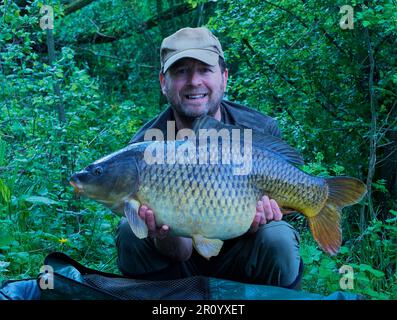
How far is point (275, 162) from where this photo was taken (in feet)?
5.59

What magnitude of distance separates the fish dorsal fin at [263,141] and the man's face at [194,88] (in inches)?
9.2

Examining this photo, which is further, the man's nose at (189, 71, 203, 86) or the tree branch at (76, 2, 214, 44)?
the tree branch at (76, 2, 214, 44)

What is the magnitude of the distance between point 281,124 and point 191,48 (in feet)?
4.46

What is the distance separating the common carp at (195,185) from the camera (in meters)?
1.59

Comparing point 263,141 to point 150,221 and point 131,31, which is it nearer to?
point 150,221

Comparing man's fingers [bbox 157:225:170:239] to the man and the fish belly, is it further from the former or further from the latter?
the fish belly

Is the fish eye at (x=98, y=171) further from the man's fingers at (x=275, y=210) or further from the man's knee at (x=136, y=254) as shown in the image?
the man's fingers at (x=275, y=210)

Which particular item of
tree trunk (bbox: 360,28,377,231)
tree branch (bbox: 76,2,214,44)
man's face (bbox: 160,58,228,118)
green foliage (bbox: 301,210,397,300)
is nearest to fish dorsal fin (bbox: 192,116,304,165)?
man's face (bbox: 160,58,228,118)

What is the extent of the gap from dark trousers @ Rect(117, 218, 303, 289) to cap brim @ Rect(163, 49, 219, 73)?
1.75ft

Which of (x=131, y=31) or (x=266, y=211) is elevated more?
(x=131, y=31)

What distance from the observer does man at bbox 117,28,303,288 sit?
1.81 meters

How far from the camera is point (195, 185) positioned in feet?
5.21

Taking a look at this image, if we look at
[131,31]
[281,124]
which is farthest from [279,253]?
[131,31]

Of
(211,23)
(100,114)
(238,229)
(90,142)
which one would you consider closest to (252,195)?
(238,229)
